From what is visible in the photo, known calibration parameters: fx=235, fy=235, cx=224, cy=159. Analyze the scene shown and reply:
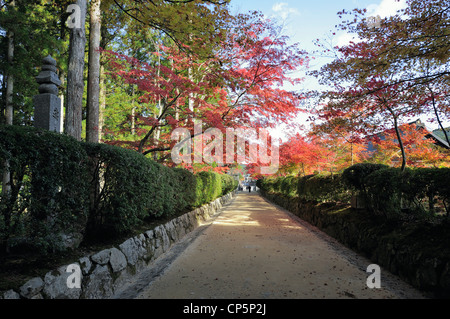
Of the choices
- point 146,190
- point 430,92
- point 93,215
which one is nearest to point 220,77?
point 146,190

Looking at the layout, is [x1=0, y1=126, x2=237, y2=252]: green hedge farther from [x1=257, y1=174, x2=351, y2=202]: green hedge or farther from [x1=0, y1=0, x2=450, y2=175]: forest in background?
[x1=257, y1=174, x2=351, y2=202]: green hedge

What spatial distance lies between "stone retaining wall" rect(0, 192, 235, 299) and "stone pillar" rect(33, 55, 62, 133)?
2.37m

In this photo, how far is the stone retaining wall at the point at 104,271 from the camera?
7.16ft

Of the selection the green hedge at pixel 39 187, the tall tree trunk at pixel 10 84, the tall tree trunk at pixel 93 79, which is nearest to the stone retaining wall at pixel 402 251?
the green hedge at pixel 39 187

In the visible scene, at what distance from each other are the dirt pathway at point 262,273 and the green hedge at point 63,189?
3.66ft

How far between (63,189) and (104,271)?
3.80ft

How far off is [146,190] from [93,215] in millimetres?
1022

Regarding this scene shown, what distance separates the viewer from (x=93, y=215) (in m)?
3.64

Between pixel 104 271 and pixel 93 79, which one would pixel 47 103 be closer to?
pixel 104 271

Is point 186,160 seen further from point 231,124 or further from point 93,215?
point 93,215

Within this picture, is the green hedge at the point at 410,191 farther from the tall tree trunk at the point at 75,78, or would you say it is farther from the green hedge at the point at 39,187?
the tall tree trunk at the point at 75,78

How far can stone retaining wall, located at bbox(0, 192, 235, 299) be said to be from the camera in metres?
2.18

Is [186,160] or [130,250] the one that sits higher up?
[186,160]
